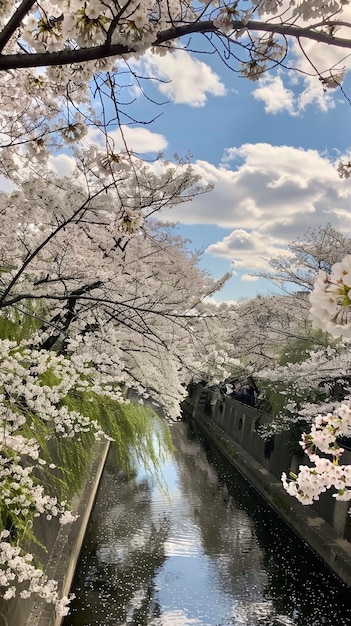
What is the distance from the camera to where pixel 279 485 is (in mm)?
14812

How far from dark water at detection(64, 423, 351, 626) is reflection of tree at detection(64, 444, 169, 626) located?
0.02 meters

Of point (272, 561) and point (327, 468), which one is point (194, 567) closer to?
point (272, 561)

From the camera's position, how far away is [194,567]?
9.70 metres

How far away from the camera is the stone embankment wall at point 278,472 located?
1047 centimetres

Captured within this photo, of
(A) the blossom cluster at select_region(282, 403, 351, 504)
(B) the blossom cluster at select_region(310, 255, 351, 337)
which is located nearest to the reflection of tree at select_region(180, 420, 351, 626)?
(A) the blossom cluster at select_region(282, 403, 351, 504)

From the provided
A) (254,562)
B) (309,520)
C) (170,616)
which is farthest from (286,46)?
(309,520)

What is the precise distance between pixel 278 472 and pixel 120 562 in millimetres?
7765

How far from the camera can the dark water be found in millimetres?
7977

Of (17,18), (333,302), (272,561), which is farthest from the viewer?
(272,561)

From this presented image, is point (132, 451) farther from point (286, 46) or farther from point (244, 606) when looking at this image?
point (286, 46)

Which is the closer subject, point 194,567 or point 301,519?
point 194,567

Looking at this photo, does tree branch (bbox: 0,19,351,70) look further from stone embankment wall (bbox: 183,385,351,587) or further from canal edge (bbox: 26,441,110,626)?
stone embankment wall (bbox: 183,385,351,587)

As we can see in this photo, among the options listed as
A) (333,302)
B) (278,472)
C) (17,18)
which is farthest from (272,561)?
(17,18)

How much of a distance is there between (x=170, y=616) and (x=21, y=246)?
6.25 metres
